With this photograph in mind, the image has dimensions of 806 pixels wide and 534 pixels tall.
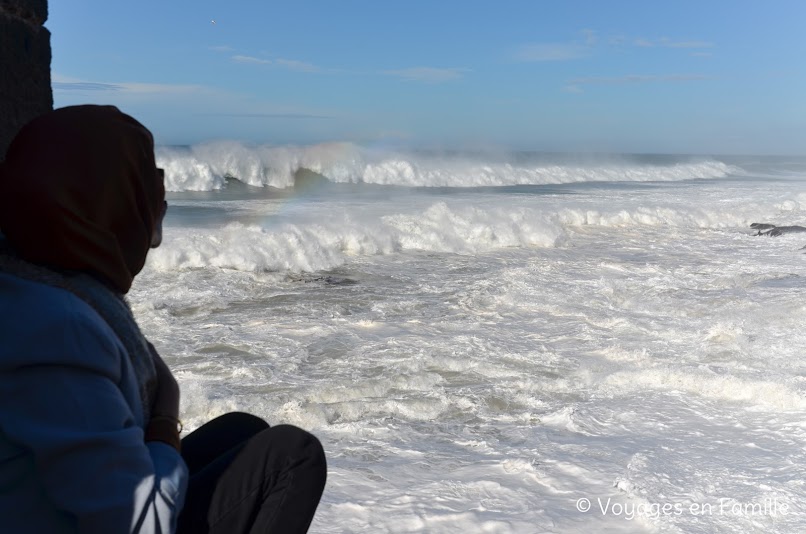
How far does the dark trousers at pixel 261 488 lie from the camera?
1.56 metres

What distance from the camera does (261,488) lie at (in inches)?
62.7

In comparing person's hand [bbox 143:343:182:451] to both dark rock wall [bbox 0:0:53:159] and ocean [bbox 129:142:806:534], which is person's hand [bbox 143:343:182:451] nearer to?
ocean [bbox 129:142:806:534]

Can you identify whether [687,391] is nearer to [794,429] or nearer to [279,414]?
[794,429]

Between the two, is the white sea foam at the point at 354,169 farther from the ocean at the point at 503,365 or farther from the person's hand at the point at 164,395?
the person's hand at the point at 164,395

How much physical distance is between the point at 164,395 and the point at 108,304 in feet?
0.90

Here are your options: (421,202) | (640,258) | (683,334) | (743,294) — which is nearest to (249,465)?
(683,334)

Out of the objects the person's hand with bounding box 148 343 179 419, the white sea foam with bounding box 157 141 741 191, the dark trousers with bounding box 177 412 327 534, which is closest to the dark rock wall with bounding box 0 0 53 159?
the person's hand with bounding box 148 343 179 419

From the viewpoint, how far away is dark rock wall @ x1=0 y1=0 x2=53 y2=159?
2861 millimetres

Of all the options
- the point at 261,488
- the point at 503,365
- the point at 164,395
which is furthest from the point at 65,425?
the point at 503,365

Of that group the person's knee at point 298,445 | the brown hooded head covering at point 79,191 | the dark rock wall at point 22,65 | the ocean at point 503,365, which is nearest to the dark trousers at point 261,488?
the person's knee at point 298,445

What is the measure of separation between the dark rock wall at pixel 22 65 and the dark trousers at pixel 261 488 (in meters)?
1.87

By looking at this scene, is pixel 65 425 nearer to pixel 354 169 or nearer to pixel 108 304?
pixel 108 304

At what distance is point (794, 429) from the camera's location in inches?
159

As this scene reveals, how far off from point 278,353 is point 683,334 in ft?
11.0
